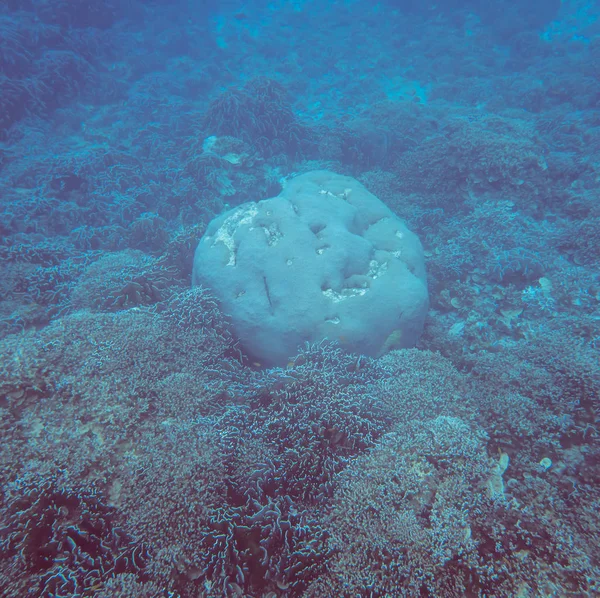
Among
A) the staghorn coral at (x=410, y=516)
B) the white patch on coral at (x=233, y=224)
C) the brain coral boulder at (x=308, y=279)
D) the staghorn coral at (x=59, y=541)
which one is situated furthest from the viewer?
the white patch on coral at (x=233, y=224)

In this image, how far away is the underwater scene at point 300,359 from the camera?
2.41m

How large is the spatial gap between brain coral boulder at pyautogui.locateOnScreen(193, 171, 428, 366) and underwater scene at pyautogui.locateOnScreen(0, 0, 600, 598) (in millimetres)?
37

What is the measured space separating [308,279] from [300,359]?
1166 millimetres

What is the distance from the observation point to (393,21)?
22672mm

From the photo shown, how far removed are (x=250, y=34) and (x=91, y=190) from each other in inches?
788

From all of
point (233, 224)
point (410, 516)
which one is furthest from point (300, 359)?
point (233, 224)

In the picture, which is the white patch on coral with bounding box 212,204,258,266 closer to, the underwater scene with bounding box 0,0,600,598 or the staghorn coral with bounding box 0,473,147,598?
the underwater scene with bounding box 0,0,600,598

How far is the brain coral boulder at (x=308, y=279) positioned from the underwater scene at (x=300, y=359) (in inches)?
1.5

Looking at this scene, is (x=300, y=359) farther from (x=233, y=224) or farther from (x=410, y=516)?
(x=233, y=224)

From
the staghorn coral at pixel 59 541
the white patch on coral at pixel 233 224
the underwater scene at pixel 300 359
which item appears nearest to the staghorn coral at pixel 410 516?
the underwater scene at pixel 300 359

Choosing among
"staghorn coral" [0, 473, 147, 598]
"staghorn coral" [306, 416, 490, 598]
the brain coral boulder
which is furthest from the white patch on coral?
"staghorn coral" [306, 416, 490, 598]

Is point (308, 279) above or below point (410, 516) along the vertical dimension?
above

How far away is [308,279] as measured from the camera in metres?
4.59

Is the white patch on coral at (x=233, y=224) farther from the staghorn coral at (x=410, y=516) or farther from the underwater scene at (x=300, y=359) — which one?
the staghorn coral at (x=410, y=516)
